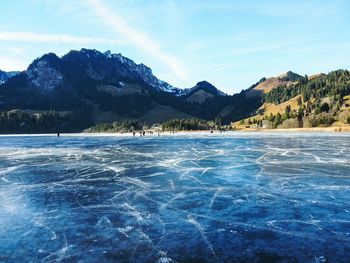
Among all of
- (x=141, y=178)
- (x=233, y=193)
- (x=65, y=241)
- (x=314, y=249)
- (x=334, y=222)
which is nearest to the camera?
(x=314, y=249)

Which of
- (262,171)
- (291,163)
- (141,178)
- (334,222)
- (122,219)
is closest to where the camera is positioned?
(334,222)

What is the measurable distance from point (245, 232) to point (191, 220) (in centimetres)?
293

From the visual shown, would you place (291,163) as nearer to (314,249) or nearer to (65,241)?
(314,249)

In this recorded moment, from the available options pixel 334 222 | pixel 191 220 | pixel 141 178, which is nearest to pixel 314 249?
pixel 334 222

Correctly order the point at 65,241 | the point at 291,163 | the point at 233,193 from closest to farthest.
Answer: the point at 65,241
the point at 233,193
the point at 291,163

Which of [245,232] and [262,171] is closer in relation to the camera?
[245,232]

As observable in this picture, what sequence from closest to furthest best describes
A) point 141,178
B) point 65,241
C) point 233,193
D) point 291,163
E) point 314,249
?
point 314,249 < point 65,241 < point 233,193 < point 141,178 < point 291,163

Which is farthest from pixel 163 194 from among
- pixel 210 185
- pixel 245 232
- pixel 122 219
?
pixel 245 232

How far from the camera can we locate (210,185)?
86.1ft

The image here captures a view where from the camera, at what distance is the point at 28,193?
2467cm

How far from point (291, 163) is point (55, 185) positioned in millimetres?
23416

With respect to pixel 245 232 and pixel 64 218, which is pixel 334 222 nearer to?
pixel 245 232

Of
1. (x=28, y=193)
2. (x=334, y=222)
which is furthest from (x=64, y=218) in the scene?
(x=334, y=222)

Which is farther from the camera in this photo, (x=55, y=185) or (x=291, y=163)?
(x=291, y=163)
